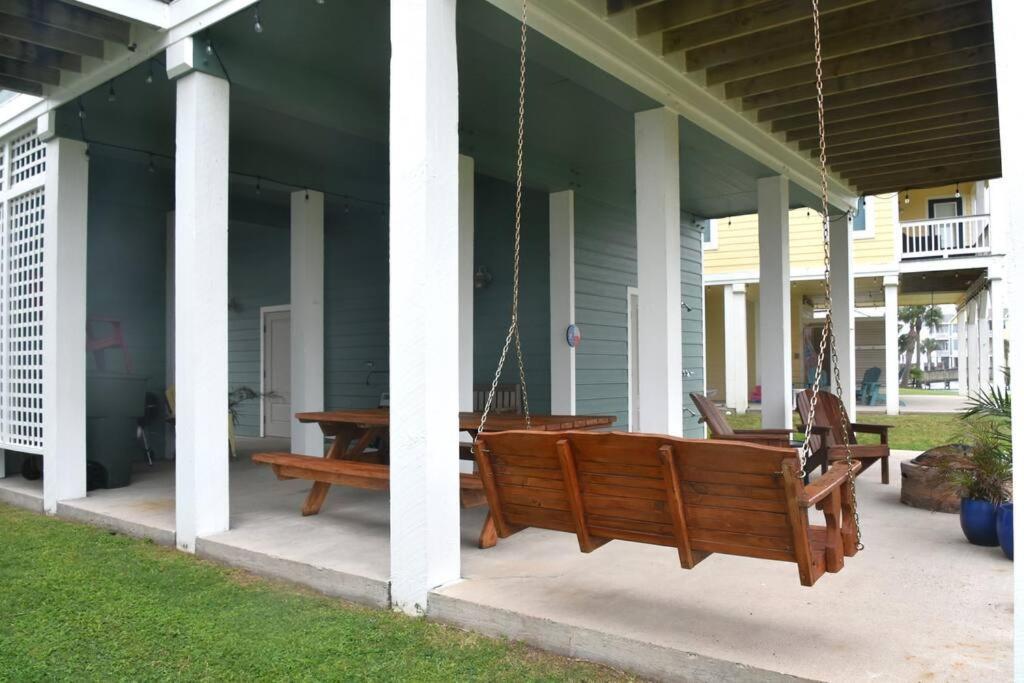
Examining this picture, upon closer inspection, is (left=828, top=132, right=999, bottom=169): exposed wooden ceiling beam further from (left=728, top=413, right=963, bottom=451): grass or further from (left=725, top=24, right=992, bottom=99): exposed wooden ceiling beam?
(left=728, top=413, right=963, bottom=451): grass

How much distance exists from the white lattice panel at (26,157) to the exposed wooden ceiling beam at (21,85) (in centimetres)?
45

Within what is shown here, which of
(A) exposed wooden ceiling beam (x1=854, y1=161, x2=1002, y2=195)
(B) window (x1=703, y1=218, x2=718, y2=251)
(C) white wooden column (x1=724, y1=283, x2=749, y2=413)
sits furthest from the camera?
(B) window (x1=703, y1=218, x2=718, y2=251)

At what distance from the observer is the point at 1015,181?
2.13 metres

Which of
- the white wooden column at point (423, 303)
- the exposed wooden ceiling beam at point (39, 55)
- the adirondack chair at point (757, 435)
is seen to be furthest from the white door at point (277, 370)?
A: the white wooden column at point (423, 303)

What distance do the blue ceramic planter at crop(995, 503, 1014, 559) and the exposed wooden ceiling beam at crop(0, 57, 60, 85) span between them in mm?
6701

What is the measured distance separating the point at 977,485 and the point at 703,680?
247 centimetres

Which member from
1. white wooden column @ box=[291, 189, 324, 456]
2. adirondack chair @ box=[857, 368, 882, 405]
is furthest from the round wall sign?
adirondack chair @ box=[857, 368, 882, 405]

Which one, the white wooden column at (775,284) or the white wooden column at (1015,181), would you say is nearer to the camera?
the white wooden column at (1015,181)

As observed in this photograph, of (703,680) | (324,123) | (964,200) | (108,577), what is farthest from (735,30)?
(964,200)

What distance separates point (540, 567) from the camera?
12.4 ft

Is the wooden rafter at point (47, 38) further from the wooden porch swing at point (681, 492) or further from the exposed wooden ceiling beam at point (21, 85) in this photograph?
the wooden porch swing at point (681, 492)

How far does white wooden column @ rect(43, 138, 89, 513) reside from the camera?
226 inches

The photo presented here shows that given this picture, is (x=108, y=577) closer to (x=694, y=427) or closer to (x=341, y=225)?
(x=341, y=225)

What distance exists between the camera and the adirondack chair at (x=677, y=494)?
95.0 inches
